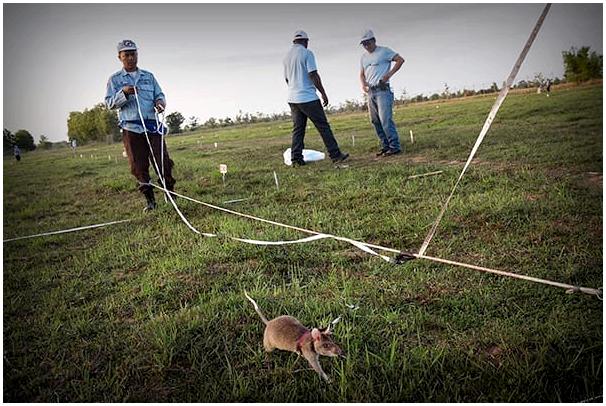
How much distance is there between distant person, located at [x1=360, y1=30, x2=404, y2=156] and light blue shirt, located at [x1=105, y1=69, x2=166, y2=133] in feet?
7.24

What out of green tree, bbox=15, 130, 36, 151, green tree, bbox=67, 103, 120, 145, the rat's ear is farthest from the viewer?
green tree, bbox=67, 103, 120, 145

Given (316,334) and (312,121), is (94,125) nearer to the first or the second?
(312,121)

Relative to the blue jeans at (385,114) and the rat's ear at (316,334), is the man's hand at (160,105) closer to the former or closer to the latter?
the blue jeans at (385,114)

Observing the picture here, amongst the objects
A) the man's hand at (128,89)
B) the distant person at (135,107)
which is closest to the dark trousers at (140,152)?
the distant person at (135,107)

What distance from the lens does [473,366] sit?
0.98 meters

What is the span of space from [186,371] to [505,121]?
252 inches

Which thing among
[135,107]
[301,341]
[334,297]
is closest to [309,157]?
[135,107]

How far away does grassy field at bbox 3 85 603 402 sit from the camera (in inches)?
38.6

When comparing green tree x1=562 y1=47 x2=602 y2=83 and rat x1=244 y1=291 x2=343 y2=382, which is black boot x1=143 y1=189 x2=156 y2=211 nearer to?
rat x1=244 y1=291 x2=343 y2=382

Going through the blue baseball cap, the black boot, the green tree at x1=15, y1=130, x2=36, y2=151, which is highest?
the blue baseball cap

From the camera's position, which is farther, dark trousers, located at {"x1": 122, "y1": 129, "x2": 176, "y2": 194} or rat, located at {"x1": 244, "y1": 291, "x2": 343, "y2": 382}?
dark trousers, located at {"x1": 122, "y1": 129, "x2": 176, "y2": 194}

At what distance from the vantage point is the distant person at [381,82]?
434cm

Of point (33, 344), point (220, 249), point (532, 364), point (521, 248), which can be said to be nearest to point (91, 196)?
point (220, 249)

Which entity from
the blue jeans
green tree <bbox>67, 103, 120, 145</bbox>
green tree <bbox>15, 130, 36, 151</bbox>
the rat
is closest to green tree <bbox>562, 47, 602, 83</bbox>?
the rat
